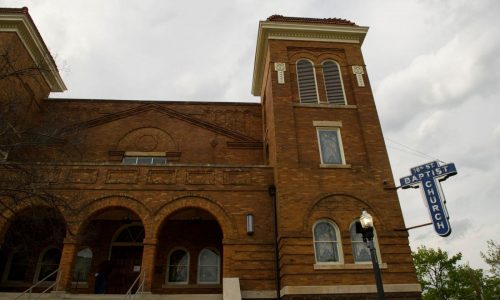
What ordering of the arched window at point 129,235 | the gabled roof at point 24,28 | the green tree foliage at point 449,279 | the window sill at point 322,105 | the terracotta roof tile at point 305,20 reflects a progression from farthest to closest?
the green tree foliage at point 449,279 → the terracotta roof tile at point 305,20 → the gabled roof at point 24,28 → the arched window at point 129,235 → the window sill at point 322,105

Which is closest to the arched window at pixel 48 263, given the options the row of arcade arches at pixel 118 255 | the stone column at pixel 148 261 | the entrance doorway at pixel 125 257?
the row of arcade arches at pixel 118 255

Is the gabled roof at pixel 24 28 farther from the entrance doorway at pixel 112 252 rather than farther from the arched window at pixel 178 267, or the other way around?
the arched window at pixel 178 267

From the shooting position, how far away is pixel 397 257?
41.1 ft

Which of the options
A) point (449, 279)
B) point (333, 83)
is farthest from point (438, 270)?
point (333, 83)

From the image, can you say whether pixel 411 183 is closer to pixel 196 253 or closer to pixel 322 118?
pixel 322 118

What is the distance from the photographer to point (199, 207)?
1382 cm

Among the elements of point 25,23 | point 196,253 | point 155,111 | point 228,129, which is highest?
point 25,23

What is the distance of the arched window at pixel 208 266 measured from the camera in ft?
50.3

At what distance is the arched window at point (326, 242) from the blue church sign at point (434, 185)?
309cm

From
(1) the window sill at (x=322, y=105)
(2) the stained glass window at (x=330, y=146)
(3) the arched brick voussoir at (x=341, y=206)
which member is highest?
(1) the window sill at (x=322, y=105)

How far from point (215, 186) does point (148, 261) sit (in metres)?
3.57

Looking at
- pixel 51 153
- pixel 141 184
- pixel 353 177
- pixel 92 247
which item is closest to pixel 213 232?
pixel 141 184

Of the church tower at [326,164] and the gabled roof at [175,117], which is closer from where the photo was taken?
the church tower at [326,164]

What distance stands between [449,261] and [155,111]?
34.7 meters
